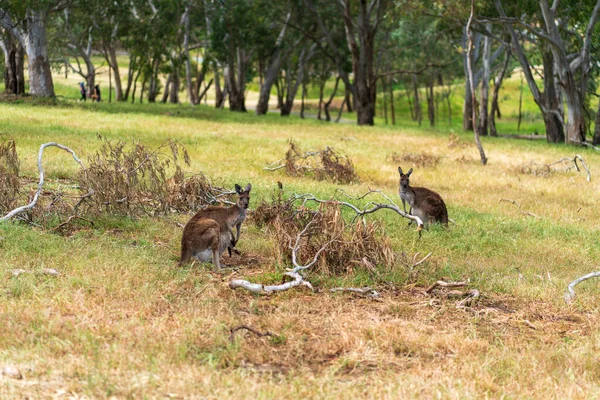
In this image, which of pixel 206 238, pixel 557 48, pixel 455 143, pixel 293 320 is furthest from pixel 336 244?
pixel 557 48

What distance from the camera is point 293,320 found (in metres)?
6.91

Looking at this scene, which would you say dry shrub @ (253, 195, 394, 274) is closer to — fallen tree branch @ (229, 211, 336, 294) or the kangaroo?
fallen tree branch @ (229, 211, 336, 294)

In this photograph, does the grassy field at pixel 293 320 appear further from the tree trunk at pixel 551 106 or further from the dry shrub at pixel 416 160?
the tree trunk at pixel 551 106

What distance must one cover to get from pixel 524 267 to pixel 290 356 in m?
4.66

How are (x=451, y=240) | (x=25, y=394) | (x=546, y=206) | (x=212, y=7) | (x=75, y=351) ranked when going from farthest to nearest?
1. (x=212, y=7)
2. (x=546, y=206)
3. (x=451, y=240)
4. (x=75, y=351)
5. (x=25, y=394)

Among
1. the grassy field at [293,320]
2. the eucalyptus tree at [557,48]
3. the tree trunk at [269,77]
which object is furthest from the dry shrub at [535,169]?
the tree trunk at [269,77]

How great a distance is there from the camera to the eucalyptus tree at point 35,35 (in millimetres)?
32156

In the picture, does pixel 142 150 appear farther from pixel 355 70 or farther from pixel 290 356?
pixel 355 70

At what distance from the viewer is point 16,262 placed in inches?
324

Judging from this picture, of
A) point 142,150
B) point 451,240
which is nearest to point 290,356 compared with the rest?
point 451,240

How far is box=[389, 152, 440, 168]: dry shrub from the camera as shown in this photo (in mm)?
20625

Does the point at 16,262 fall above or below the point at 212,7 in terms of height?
below

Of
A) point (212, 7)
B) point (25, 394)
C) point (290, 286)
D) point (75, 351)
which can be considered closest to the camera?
point (25, 394)

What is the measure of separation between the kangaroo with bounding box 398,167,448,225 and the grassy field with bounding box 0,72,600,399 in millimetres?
265
